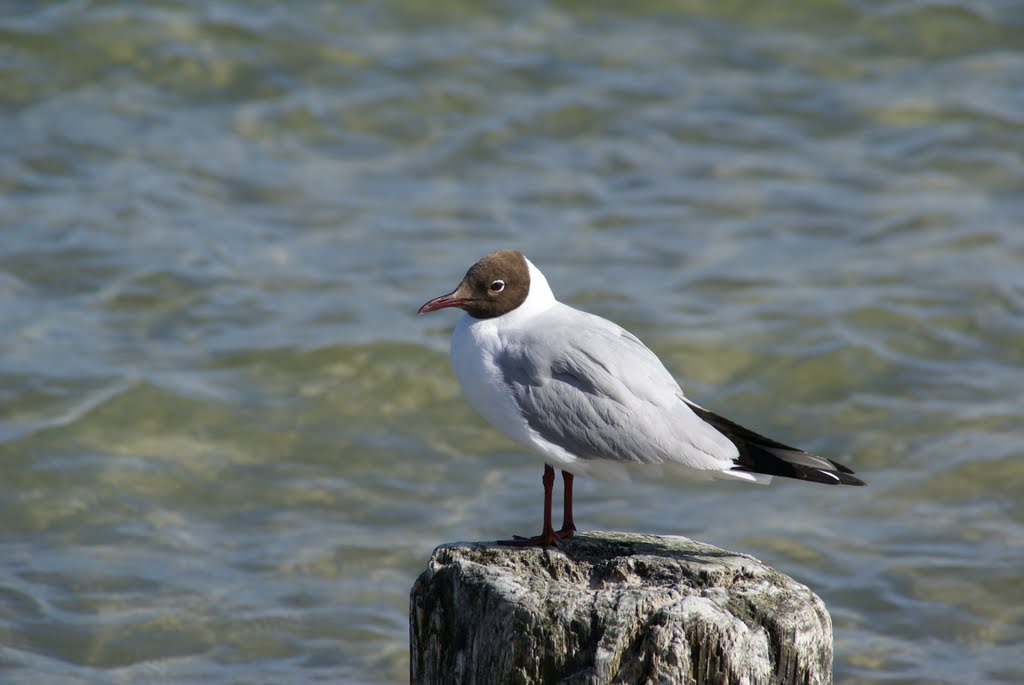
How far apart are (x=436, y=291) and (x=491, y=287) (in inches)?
164

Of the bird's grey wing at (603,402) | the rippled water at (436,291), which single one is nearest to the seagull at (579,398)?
the bird's grey wing at (603,402)

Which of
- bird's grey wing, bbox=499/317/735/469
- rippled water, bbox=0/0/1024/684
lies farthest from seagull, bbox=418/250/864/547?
rippled water, bbox=0/0/1024/684

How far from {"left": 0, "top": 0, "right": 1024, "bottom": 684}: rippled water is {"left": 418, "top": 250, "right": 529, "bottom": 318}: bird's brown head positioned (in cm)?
212

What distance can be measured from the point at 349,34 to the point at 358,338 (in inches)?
157

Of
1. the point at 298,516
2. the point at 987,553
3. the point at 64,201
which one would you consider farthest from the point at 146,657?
the point at 64,201

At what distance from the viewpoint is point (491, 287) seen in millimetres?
4004

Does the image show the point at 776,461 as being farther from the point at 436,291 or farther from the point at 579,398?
the point at 436,291

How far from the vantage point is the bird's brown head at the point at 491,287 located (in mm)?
3990

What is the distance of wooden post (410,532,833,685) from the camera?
330 centimetres

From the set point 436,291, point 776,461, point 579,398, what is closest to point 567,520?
point 579,398

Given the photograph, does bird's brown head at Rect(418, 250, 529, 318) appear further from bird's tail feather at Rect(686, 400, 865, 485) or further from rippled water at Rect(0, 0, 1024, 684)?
rippled water at Rect(0, 0, 1024, 684)

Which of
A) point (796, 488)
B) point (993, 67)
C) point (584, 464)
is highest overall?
point (993, 67)

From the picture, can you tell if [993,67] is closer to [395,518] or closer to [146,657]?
[395,518]

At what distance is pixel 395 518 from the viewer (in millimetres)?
6516
